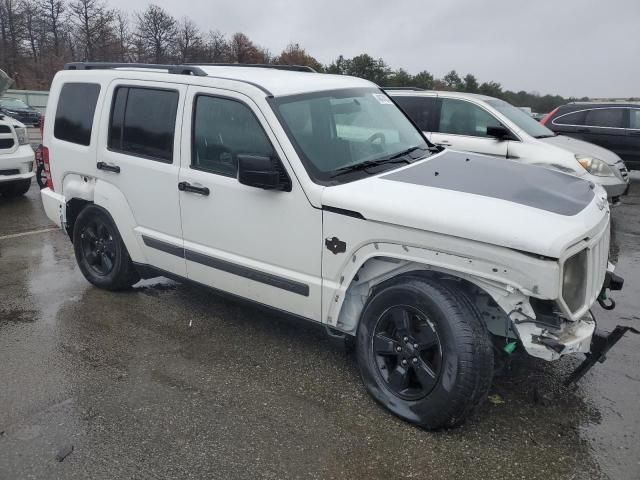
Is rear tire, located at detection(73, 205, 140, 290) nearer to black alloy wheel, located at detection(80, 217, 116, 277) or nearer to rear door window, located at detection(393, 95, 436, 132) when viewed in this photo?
black alloy wheel, located at detection(80, 217, 116, 277)

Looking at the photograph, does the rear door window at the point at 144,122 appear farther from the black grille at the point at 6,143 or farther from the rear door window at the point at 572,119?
the rear door window at the point at 572,119

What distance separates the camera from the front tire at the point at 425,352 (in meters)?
2.87

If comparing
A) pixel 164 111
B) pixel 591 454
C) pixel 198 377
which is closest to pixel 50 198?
pixel 164 111

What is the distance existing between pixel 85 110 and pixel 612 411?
15.0 ft

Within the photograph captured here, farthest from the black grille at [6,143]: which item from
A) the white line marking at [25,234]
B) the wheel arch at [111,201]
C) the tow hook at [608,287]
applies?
the tow hook at [608,287]

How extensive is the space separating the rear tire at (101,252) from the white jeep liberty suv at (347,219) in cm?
2

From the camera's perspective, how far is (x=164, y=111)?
13.9 feet

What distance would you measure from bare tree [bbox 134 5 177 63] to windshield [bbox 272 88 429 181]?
58479mm

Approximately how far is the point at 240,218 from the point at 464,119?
17.8ft

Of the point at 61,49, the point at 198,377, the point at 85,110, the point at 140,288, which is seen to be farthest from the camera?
the point at 61,49

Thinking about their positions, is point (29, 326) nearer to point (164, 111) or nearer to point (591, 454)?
point (164, 111)

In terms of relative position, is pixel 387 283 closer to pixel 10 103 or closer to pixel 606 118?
pixel 606 118

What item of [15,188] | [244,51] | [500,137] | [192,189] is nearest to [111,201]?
[192,189]

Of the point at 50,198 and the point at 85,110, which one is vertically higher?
the point at 85,110
